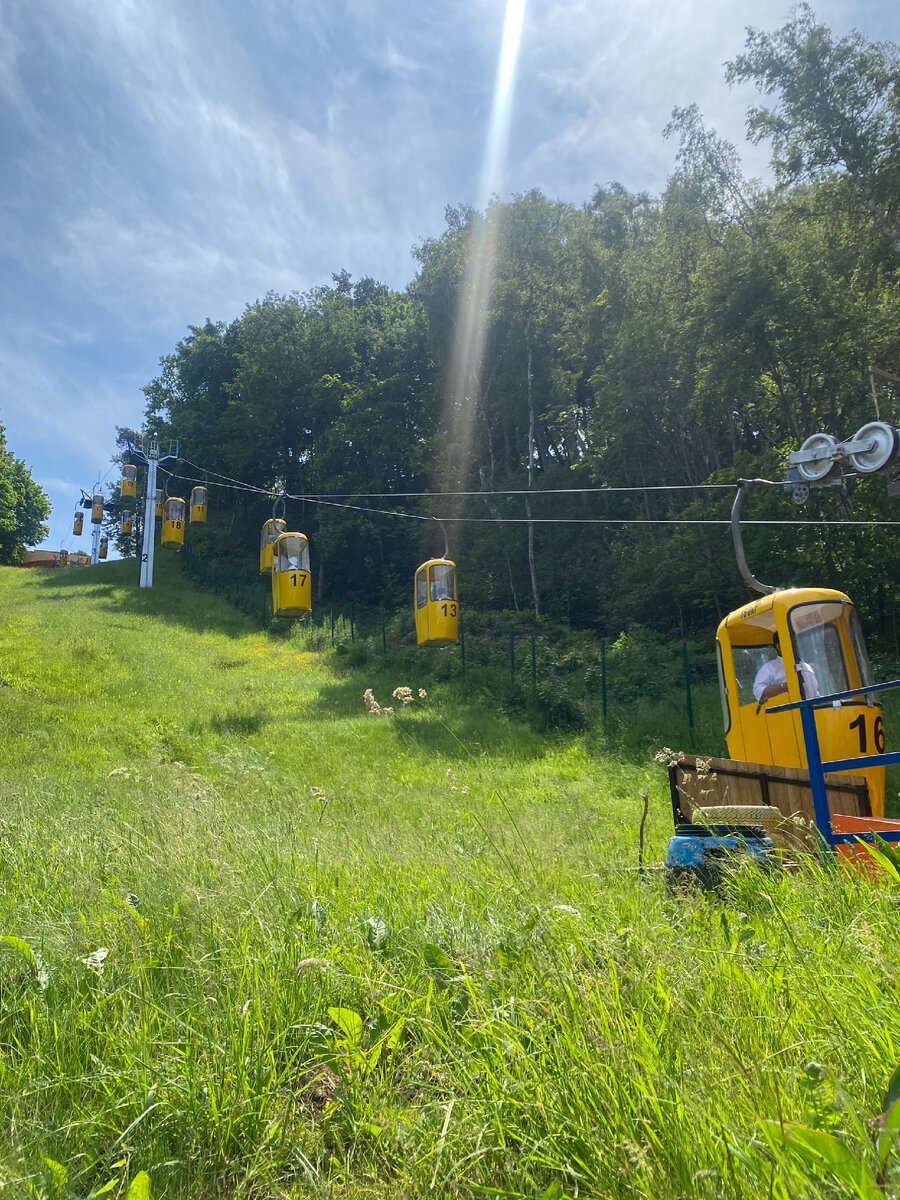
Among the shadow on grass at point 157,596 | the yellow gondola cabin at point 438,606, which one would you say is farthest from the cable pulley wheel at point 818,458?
the shadow on grass at point 157,596

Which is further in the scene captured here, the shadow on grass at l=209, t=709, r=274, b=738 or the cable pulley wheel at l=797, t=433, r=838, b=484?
the shadow on grass at l=209, t=709, r=274, b=738

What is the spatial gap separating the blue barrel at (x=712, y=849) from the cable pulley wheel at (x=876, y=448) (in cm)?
517

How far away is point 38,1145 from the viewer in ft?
6.54

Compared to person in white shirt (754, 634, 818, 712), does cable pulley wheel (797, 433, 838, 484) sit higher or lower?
higher

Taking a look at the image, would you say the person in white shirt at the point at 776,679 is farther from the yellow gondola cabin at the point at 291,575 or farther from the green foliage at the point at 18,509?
the green foliage at the point at 18,509

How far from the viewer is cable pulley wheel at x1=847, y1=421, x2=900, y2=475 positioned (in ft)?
24.2

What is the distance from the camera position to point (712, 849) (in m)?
3.70

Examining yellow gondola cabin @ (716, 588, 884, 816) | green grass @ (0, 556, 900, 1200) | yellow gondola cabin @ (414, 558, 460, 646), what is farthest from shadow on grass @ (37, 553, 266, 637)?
green grass @ (0, 556, 900, 1200)

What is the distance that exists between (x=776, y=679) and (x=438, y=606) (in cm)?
933

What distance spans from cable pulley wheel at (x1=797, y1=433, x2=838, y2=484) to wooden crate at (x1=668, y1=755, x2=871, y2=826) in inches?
159

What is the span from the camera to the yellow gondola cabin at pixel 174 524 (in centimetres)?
2962

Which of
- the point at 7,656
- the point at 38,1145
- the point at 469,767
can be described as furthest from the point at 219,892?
the point at 7,656

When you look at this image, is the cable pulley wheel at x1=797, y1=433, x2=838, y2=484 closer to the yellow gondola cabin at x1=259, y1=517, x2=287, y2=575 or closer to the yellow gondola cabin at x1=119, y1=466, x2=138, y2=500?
the yellow gondola cabin at x1=259, y1=517, x2=287, y2=575

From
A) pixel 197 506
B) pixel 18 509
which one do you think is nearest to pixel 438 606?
pixel 197 506
